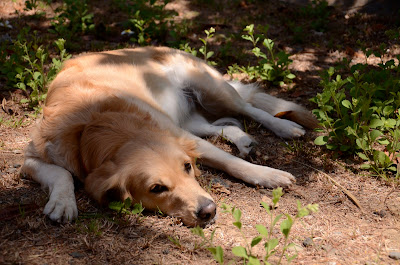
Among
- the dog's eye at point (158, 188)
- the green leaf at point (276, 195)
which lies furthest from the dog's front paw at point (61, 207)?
the green leaf at point (276, 195)

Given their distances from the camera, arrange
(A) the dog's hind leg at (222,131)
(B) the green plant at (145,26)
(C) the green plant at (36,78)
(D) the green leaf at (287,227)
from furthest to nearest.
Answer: (B) the green plant at (145,26) → (C) the green plant at (36,78) → (A) the dog's hind leg at (222,131) → (D) the green leaf at (287,227)

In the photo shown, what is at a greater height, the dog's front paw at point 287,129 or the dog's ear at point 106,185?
the dog's ear at point 106,185

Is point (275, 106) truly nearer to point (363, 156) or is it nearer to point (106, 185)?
point (363, 156)

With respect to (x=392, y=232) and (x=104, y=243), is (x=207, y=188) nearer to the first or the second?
(x=104, y=243)

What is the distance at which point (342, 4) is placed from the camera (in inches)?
252

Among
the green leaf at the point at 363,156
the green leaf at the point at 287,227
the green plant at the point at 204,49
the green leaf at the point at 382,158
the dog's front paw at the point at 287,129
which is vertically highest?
the green leaf at the point at 287,227

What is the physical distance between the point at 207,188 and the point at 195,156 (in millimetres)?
253

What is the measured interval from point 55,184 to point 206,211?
103 cm

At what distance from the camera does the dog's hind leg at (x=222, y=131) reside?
3613mm

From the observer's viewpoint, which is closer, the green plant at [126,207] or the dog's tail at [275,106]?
the green plant at [126,207]

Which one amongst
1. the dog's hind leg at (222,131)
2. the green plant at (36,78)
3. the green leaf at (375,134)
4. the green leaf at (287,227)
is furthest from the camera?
the green plant at (36,78)

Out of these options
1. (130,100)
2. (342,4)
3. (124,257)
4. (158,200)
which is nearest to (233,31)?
(342,4)

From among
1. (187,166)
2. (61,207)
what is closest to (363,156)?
(187,166)

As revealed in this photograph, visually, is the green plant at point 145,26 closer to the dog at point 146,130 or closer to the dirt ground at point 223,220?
the dog at point 146,130
